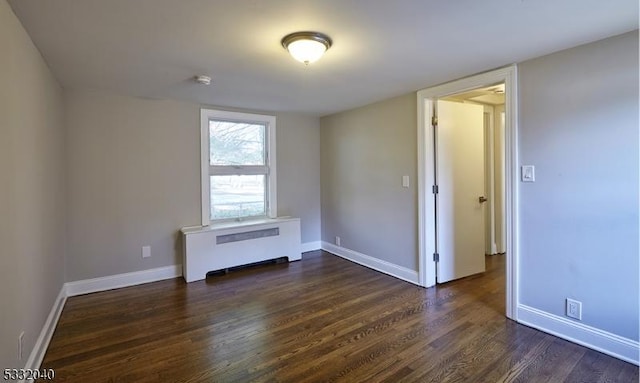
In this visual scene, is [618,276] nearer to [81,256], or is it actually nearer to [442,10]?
[442,10]

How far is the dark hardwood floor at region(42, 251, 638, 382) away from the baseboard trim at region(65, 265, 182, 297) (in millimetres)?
113

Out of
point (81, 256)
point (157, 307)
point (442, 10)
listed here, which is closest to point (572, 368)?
point (442, 10)

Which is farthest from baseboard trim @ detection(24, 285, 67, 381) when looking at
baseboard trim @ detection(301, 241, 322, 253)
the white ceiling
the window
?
baseboard trim @ detection(301, 241, 322, 253)

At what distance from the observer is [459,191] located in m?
3.62

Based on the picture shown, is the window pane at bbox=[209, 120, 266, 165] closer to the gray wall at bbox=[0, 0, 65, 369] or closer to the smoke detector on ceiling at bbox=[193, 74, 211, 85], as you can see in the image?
the smoke detector on ceiling at bbox=[193, 74, 211, 85]

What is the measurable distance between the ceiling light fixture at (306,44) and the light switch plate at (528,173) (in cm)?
179

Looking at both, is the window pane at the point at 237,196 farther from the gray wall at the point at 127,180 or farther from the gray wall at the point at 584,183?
the gray wall at the point at 584,183

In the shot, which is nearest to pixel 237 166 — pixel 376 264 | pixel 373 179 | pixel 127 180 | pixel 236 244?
pixel 236 244

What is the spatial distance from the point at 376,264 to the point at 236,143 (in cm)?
243

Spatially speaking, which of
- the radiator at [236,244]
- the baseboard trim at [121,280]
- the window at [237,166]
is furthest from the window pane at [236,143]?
the baseboard trim at [121,280]

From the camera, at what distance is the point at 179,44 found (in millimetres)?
2145

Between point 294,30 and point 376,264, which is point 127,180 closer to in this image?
point 294,30

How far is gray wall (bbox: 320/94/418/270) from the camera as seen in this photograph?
3607 mm

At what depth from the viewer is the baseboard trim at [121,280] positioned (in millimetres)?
3296
